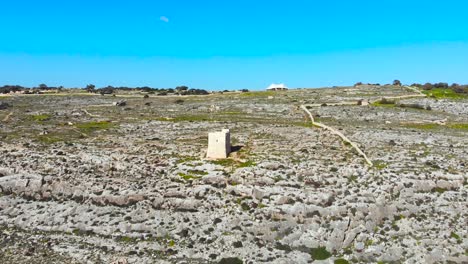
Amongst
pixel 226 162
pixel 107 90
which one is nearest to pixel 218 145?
pixel 226 162

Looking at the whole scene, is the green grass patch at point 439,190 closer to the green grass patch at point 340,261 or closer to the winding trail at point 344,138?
the winding trail at point 344,138

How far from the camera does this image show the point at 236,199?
137 ft

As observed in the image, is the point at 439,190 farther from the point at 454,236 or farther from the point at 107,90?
the point at 107,90

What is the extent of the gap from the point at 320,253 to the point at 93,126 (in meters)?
52.6

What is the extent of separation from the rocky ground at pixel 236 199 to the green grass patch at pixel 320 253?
0.08 meters

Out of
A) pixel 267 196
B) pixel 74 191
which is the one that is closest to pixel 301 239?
pixel 267 196

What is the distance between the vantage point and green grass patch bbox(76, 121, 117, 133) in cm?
7125

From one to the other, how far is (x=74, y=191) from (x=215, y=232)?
16979 mm

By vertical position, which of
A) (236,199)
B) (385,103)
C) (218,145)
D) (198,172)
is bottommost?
(236,199)

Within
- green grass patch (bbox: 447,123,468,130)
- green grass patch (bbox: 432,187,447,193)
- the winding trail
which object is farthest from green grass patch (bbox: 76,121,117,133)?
green grass patch (bbox: 447,123,468,130)

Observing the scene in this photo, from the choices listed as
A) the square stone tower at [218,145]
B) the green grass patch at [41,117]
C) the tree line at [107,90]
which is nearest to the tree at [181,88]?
the tree line at [107,90]

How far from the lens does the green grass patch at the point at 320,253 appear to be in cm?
3431

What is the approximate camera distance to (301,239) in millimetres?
36344

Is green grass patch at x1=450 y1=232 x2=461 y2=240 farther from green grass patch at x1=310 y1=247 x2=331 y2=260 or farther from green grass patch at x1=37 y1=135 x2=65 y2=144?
green grass patch at x1=37 y1=135 x2=65 y2=144
